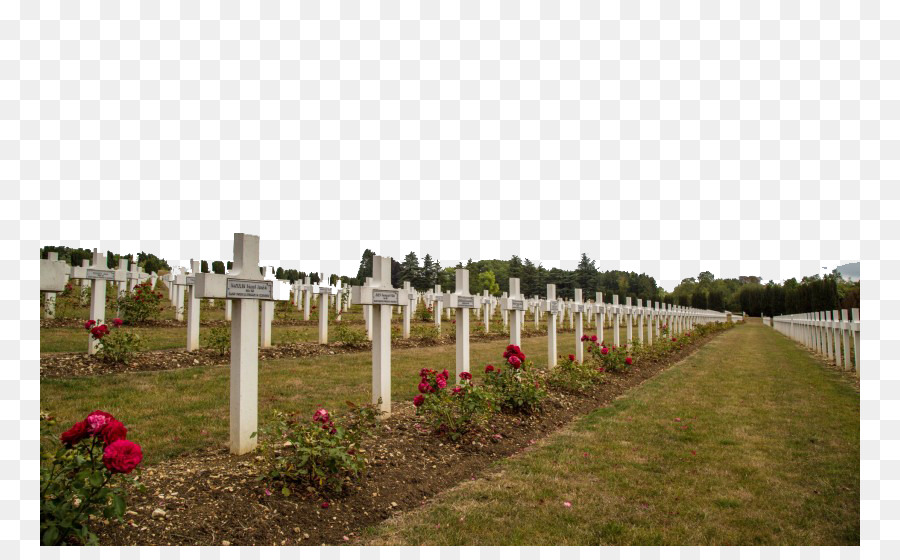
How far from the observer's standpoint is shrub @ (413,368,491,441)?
5.79 m

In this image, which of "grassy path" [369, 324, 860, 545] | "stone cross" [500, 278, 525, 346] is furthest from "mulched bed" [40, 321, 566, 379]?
"grassy path" [369, 324, 860, 545]

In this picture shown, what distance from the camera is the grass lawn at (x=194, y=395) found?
5688 mm

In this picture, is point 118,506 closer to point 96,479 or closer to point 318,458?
point 96,479

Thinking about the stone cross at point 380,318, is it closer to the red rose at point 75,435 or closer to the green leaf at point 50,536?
the red rose at point 75,435

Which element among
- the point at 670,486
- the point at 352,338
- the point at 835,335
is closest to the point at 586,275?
the point at 835,335

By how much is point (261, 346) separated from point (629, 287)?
8697cm

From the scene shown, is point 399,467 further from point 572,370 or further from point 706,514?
point 572,370

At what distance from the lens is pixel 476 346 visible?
17.3m

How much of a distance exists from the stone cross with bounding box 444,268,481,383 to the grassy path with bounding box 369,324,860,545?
6.68ft

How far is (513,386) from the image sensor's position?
7.21 meters

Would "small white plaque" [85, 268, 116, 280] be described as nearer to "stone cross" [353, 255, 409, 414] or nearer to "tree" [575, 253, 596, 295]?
"stone cross" [353, 255, 409, 414]

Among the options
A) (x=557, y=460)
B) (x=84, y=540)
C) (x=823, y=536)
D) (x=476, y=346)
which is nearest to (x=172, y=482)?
(x=84, y=540)

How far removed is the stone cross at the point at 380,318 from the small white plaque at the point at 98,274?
622cm

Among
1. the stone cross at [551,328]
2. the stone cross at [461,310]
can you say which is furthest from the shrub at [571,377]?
the stone cross at [461,310]
